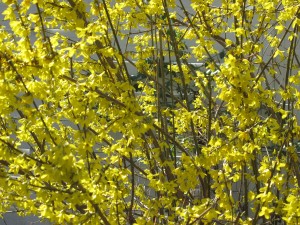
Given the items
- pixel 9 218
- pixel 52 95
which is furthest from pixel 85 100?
pixel 9 218

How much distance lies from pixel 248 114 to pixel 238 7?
2.23ft

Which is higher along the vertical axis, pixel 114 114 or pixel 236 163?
pixel 114 114

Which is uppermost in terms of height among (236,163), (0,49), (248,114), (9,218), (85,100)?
(0,49)

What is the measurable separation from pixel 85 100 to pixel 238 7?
4.23 ft

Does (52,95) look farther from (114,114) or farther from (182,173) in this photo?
(182,173)

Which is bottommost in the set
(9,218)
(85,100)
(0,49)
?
(9,218)

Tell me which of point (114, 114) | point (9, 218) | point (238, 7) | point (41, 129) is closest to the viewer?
point (41, 129)

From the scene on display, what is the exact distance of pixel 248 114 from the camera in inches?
143

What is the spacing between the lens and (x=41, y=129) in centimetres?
313

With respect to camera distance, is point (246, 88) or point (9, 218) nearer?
point (246, 88)

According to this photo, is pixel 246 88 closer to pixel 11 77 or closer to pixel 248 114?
pixel 248 114

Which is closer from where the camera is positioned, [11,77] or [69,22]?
[11,77]

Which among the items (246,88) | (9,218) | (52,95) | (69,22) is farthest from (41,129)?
(9,218)

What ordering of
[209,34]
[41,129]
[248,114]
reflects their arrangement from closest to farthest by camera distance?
[41,129] < [248,114] < [209,34]
